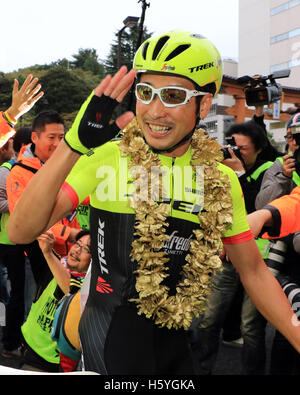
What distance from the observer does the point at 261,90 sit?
5336 millimetres

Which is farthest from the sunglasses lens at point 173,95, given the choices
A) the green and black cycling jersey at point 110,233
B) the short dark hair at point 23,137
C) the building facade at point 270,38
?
the building facade at point 270,38

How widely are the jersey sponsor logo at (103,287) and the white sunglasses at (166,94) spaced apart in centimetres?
80

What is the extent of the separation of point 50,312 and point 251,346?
179 centimetres

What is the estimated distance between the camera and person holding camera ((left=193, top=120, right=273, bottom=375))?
4.14m

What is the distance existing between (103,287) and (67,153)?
0.63 metres

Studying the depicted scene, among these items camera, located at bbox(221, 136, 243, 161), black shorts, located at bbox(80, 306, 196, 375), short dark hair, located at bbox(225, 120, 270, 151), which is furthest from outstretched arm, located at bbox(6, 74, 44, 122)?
black shorts, located at bbox(80, 306, 196, 375)

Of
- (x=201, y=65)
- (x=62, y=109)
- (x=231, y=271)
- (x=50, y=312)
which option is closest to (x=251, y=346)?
(x=231, y=271)

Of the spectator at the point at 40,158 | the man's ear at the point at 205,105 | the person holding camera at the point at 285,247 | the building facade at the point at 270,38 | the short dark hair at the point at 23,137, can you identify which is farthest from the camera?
the building facade at the point at 270,38

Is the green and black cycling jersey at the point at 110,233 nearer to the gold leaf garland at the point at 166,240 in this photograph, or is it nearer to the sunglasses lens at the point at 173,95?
the gold leaf garland at the point at 166,240

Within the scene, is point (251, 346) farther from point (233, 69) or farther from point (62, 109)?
point (233, 69)

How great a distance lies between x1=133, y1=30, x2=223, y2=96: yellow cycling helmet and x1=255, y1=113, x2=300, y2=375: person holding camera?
1.54 meters

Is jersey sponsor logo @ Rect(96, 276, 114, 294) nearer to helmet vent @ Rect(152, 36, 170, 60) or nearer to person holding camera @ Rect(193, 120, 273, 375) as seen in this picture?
helmet vent @ Rect(152, 36, 170, 60)

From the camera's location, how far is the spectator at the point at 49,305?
349cm

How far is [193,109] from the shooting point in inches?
86.3
